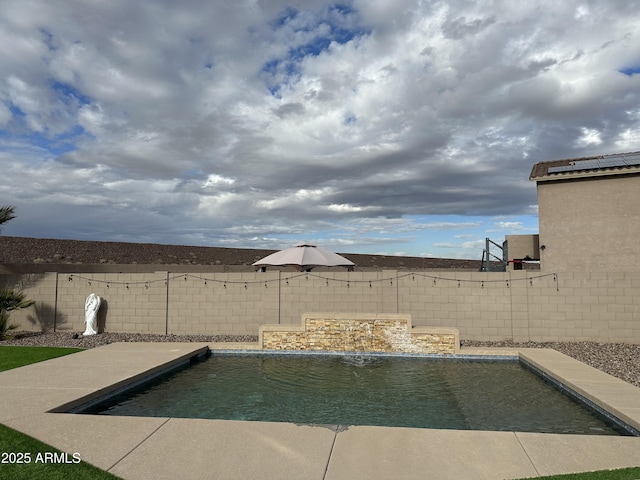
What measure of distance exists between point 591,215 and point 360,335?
8849 mm

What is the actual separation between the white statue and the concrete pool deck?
25.8ft

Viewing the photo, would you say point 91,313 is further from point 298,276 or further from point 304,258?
point 304,258

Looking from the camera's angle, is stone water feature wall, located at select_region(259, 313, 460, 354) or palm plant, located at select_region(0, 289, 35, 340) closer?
stone water feature wall, located at select_region(259, 313, 460, 354)

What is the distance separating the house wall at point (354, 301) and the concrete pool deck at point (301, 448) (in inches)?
239

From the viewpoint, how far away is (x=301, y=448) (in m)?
5.54

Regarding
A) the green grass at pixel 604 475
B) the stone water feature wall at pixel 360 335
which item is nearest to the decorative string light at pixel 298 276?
the stone water feature wall at pixel 360 335

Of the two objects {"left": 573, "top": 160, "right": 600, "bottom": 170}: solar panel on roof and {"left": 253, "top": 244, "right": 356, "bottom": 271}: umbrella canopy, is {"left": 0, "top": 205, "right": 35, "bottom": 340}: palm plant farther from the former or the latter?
{"left": 573, "top": 160, "right": 600, "bottom": 170}: solar panel on roof

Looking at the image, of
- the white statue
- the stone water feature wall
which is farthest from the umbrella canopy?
the white statue

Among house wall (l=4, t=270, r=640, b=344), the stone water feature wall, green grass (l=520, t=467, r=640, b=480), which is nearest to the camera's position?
green grass (l=520, t=467, r=640, b=480)

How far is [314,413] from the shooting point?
24.8 feet

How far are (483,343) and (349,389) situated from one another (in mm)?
6248

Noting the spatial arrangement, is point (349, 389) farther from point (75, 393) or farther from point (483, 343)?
point (483, 343)

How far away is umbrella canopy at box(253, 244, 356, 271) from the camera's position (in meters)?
15.2

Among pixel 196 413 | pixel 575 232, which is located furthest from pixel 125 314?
pixel 575 232
